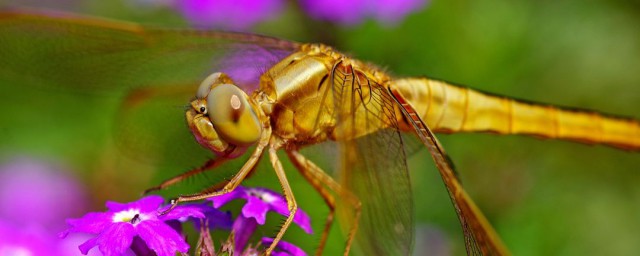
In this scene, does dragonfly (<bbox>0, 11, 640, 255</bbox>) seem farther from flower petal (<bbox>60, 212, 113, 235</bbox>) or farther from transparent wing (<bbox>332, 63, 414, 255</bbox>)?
flower petal (<bbox>60, 212, 113, 235</bbox>)

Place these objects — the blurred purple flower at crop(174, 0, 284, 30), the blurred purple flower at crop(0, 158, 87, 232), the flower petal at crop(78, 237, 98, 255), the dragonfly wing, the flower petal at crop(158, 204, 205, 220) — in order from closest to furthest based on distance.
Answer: the flower petal at crop(78, 237, 98, 255) < the flower petal at crop(158, 204, 205, 220) < the dragonfly wing < the blurred purple flower at crop(0, 158, 87, 232) < the blurred purple flower at crop(174, 0, 284, 30)

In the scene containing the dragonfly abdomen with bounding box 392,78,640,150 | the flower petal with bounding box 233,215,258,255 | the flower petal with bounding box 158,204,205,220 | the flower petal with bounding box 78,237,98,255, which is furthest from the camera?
the dragonfly abdomen with bounding box 392,78,640,150

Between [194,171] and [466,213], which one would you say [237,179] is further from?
[466,213]

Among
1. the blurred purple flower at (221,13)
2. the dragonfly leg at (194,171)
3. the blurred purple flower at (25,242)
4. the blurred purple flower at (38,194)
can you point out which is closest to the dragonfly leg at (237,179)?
the dragonfly leg at (194,171)

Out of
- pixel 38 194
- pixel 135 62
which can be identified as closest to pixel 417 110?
pixel 135 62

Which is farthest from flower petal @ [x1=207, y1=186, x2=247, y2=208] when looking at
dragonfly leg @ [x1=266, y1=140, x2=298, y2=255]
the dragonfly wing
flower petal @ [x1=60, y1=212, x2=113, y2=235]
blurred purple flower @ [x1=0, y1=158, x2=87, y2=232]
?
blurred purple flower @ [x1=0, y1=158, x2=87, y2=232]

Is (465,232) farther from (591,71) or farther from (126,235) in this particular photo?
(591,71)
